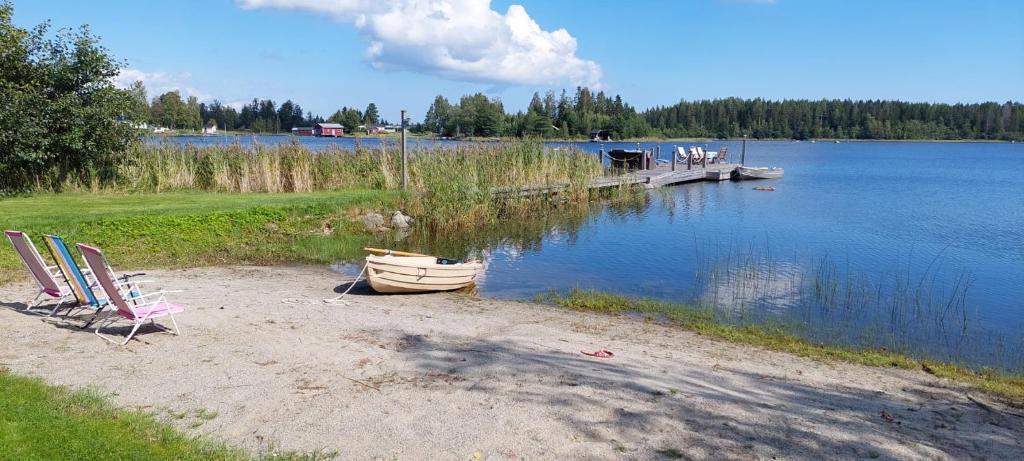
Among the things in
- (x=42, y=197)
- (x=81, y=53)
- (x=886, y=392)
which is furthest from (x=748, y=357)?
(x=81, y=53)

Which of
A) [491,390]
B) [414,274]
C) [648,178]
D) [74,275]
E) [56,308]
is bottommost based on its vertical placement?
[491,390]

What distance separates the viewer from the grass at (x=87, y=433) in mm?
4293

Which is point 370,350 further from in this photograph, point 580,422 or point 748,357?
point 748,357

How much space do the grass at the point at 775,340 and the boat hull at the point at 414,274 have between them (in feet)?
4.81

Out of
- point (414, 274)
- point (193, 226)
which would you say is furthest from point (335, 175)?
point (414, 274)

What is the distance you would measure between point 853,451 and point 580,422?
2.04 metres

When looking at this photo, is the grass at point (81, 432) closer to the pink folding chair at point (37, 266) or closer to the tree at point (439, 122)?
the pink folding chair at point (37, 266)

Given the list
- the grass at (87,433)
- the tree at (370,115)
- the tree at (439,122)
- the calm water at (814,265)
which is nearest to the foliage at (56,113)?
the calm water at (814,265)

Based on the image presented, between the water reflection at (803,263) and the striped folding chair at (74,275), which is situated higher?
the striped folding chair at (74,275)

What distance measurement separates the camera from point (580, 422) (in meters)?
5.56

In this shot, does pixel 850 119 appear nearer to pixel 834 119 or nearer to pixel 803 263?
pixel 834 119

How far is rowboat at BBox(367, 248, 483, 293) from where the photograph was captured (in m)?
11.2

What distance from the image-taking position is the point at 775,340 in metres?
9.65

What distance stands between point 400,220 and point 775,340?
11.7 meters
